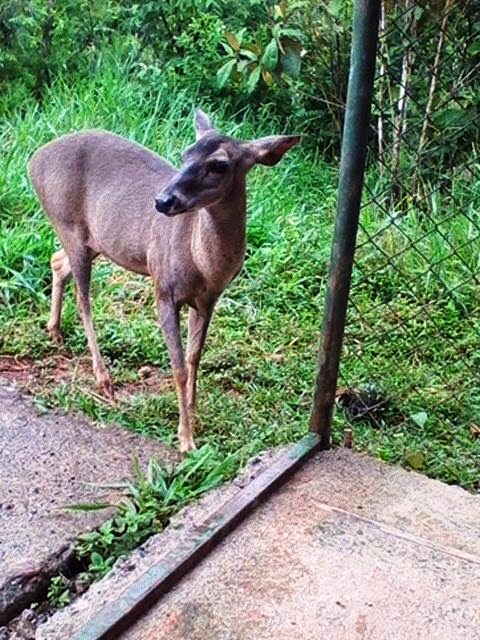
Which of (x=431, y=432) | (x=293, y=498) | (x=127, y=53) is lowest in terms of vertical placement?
(x=431, y=432)

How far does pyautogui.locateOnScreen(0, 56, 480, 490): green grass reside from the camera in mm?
3379

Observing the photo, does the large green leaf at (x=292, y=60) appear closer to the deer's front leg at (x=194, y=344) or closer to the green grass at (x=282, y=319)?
the green grass at (x=282, y=319)

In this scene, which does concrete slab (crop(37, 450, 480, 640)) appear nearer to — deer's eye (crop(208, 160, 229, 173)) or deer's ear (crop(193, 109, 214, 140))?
deer's eye (crop(208, 160, 229, 173))

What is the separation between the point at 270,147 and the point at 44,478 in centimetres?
129

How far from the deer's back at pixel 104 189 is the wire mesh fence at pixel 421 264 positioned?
88 cm

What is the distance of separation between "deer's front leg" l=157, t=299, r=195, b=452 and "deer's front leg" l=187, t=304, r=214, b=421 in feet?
0.40

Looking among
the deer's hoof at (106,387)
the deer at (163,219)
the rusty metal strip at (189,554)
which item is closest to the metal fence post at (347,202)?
the rusty metal strip at (189,554)

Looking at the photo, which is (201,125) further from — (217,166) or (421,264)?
(421,264)

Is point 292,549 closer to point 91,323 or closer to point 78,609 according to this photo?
point 78,609

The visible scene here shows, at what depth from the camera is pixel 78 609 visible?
7.22ft

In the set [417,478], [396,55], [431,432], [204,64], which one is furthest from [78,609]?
[204,64]

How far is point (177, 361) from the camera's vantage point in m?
3.25

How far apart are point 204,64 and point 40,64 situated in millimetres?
1239

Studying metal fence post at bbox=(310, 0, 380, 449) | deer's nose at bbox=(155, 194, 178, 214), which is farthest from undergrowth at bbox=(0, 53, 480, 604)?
deer's nose at bbox=(155, 194, 178, 214)
